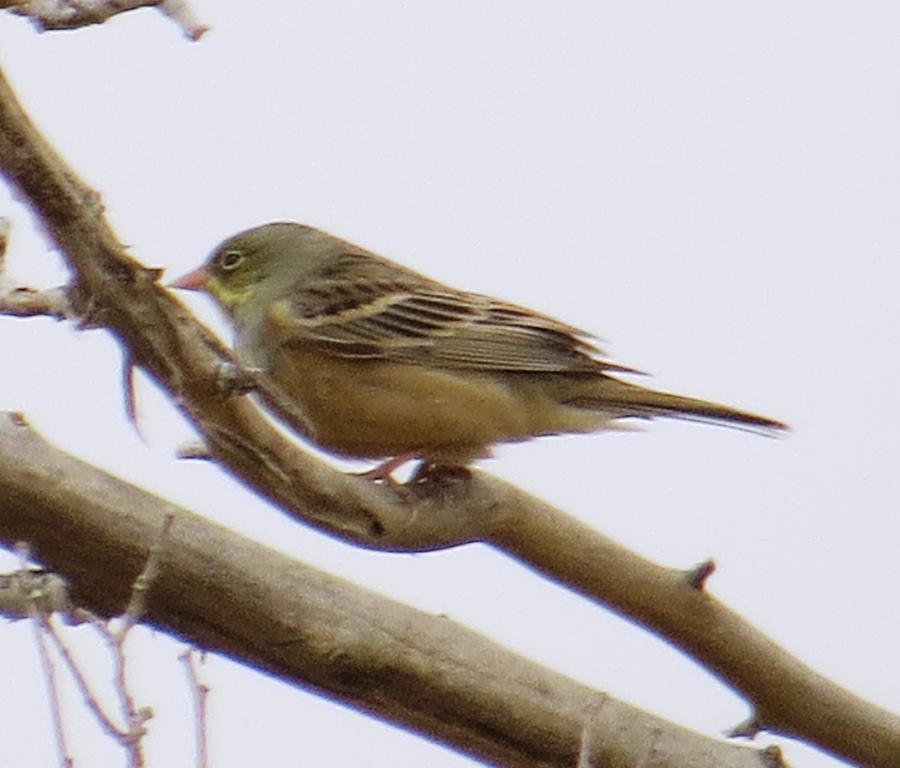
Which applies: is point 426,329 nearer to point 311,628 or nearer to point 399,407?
point 399,407

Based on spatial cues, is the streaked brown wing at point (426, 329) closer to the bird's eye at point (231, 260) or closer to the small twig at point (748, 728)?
the bird's eye at point (231, 260)

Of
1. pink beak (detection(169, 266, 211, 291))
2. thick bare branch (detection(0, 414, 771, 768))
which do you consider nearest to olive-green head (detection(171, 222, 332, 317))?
pink beak (detection(169, 266, 211, 291))

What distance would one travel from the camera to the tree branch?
11.7 feet

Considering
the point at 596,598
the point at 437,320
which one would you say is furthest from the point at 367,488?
the point at 437,320

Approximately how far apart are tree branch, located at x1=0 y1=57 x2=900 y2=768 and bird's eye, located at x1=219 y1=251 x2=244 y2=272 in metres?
1.06

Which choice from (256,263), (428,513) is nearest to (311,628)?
(428,513)

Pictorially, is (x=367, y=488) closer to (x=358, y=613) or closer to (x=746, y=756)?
(x=358, y=613)

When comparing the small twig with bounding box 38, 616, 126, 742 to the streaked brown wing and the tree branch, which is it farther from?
the streaked brown wing

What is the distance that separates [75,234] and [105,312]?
0.52 ft

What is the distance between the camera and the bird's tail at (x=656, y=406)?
17.1 feet

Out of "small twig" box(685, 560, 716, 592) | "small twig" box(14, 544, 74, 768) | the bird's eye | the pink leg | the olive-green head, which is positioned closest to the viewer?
"small twig" box(14, 544, 74, 768)

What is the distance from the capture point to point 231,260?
6.16 metres

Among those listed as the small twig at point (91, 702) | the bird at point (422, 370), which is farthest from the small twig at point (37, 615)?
the bird at point (422, 370)

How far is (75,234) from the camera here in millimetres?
3514
